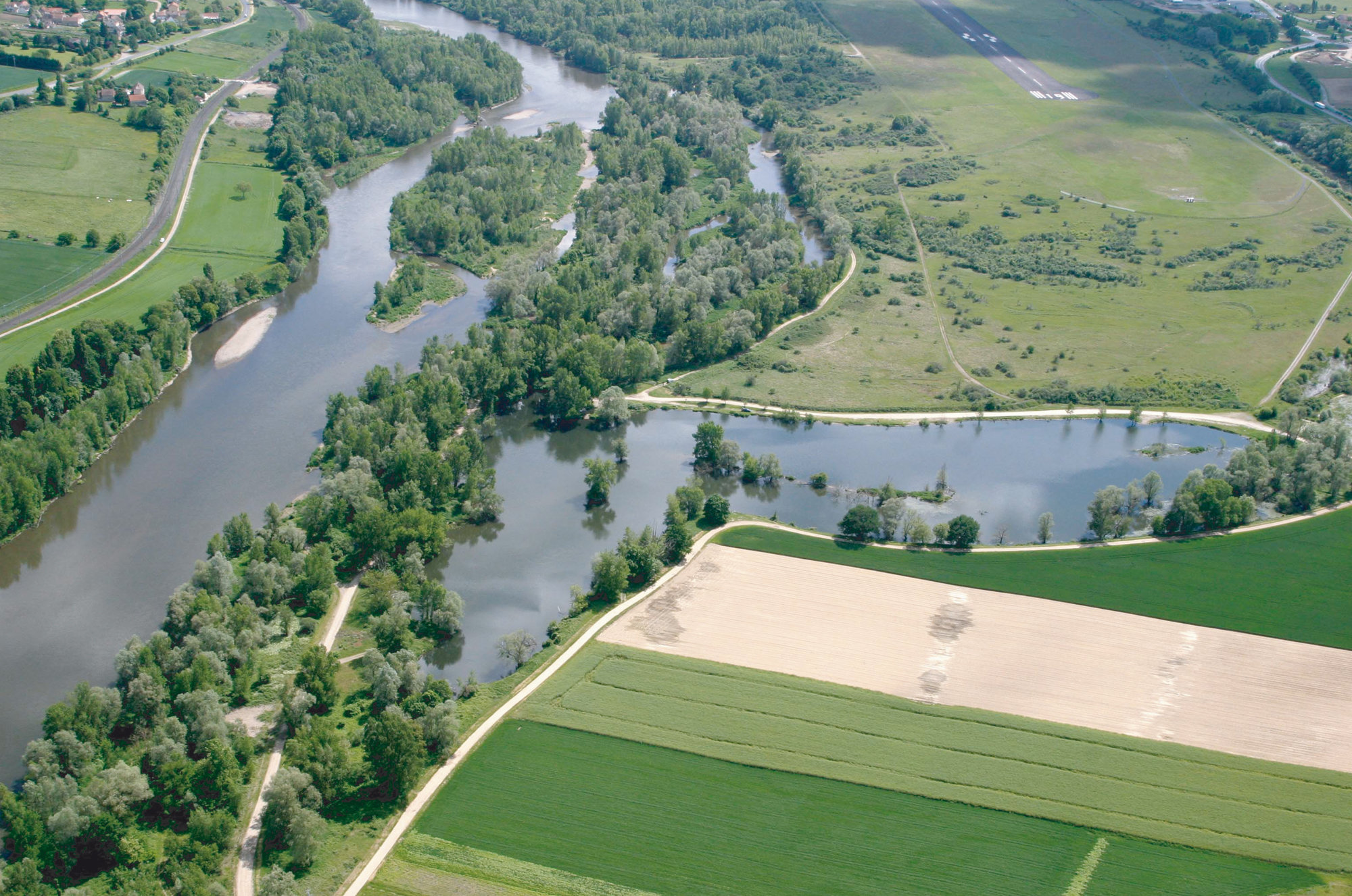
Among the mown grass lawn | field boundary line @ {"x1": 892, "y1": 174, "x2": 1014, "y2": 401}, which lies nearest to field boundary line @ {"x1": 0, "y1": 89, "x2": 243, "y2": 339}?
the mown grass lawn

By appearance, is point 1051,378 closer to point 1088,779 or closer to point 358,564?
point 1088,779

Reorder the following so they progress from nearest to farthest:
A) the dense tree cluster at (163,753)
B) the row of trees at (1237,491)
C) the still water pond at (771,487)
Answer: the dense tree cluster at (163,753), the still water pond at (771,487), the row of trees at (1237,491)

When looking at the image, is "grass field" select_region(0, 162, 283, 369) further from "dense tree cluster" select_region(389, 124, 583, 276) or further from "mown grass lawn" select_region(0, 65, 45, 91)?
"mown grass lawn" select_region(0, 65, 45, 91)

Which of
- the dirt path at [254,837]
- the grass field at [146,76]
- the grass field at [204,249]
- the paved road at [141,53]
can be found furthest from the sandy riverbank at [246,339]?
the paved road at [141,53]

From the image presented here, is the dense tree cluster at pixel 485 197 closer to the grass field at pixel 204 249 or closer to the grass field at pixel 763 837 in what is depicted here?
the grass field at pixel 204 249

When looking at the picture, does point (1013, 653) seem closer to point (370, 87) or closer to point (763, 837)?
point (763, 837)

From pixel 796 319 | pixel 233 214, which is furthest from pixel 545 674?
pixel 233 214
